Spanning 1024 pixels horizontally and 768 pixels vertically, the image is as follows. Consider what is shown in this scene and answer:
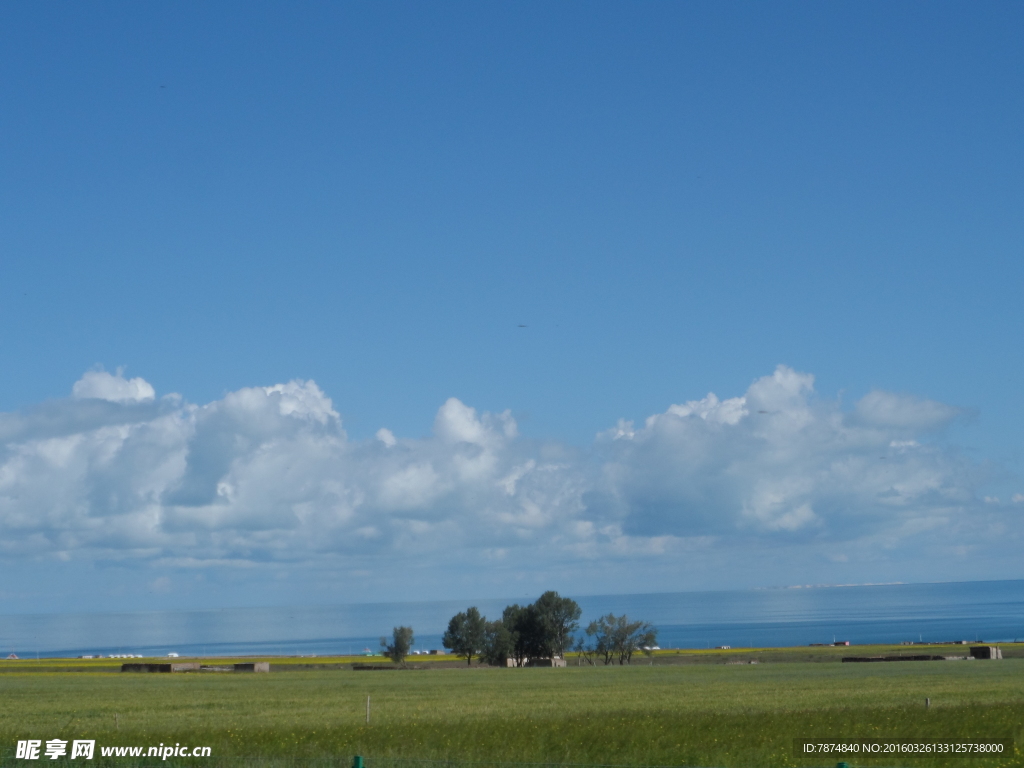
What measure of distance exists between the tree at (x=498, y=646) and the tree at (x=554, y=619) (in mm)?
4929

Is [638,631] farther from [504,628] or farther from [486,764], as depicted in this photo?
[486,764]

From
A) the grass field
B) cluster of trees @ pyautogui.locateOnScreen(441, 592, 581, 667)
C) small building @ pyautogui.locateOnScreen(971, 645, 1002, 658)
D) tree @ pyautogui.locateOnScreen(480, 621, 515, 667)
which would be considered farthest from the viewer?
cluster of trees @ pyautogui.locateOnScreen(441, 592, 581, 667)

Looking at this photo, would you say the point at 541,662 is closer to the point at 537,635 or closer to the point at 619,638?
the point at 537,635

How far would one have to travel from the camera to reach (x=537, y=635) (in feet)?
490

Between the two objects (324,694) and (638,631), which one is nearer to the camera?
(324,694)

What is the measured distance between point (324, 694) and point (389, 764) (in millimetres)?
45064

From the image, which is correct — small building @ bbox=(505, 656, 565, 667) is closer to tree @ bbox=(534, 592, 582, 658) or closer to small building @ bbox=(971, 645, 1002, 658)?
tree @ bbox=(534, 592, 582, 658)

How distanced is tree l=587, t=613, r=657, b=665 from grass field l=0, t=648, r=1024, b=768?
53.6 m

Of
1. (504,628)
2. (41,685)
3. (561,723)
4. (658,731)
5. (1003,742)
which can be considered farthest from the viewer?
(504,628)

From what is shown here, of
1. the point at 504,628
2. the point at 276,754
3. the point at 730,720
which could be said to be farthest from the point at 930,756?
the point at 504,628

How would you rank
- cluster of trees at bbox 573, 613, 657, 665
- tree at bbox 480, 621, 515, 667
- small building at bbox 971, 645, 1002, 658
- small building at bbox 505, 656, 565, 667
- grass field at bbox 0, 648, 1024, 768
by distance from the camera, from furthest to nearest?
tree at bbox 480, 621, 515, 667 → cluster of trees at bbox 573, 613, 657, 665 → small building at bbox 505, 656, 565, 667 → small building at bbox 971, 645, 1002, 658 → grass field at bbox 0, 648, 1024, 768

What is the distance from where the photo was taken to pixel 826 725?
97.6 ft

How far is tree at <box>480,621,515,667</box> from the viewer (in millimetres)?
146875

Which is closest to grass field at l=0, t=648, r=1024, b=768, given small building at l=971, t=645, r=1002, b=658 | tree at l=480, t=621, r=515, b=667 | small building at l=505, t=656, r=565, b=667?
small building at l=971, t=645, r=1002, b=658
